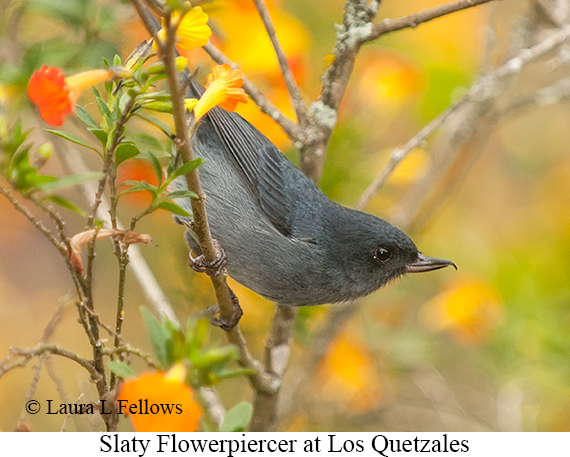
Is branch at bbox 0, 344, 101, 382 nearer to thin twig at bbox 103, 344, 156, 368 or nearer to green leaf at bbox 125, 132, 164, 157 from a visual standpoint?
thin twig at bbox 103, 344, 156, 368

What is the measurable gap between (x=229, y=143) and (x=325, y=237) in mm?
714

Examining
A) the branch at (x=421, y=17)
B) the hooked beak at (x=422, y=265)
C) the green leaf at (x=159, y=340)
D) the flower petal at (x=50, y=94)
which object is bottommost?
the green leaf at (x=159, y=340)

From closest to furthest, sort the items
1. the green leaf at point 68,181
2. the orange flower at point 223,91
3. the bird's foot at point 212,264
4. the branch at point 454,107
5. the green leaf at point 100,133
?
the green leaf at point 68,181 → the green leaf at point 100,133 → the orange flower at point 223,91 → the bird's foot at point 212,264 → the branch at point 454,107

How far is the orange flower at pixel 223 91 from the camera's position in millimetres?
1890

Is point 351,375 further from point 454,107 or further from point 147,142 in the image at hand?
point 147,142

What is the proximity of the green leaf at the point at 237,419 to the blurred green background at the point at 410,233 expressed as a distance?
4.21ft

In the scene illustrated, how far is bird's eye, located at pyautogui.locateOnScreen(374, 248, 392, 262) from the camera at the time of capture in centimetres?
298

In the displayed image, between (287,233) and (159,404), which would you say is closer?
(159,404)

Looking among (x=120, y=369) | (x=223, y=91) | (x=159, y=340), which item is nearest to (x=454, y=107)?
(x=223, y=91)

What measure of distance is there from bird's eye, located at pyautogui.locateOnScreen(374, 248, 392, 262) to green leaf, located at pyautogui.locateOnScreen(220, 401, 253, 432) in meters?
1.35

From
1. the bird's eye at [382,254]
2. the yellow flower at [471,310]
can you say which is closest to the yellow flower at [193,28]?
the bird's eye at [382,254]

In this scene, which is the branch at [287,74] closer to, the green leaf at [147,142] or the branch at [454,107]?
the branch at [454,107]

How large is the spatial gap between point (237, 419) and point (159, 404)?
444 millimetres

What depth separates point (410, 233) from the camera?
13.3 ft
